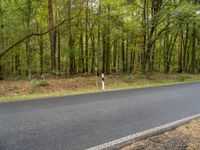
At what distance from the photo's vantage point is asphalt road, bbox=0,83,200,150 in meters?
3.95

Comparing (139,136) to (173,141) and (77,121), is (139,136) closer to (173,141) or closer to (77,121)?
(173,141)

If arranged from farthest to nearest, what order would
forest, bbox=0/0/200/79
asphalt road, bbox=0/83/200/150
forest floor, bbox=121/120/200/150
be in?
1. forest, bbox=0/0/200/79
2. asphalt road, bbox=0/83/200/150
3. forest floor, bbox=121/120/200/150

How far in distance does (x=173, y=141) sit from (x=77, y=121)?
240cm

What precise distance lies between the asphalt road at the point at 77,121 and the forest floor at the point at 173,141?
55 cm

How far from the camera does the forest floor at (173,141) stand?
12.2 feet

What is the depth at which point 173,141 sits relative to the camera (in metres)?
3.99

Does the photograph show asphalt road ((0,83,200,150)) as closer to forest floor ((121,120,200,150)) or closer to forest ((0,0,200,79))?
forest floor ((121,120,200,150))

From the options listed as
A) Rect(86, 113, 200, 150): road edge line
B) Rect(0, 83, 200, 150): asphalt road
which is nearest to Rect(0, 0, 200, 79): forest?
Rect(0, 83, 200, 150): asphalt road

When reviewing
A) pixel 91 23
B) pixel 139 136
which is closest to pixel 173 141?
pixel 139 136

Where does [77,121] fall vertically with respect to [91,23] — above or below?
below

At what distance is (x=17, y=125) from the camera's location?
16.3 feet

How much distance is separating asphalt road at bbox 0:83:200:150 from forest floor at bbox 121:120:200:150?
0.55m

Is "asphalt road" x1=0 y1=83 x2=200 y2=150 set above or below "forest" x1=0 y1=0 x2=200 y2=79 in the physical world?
below

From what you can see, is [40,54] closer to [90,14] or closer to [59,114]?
[90,14]
